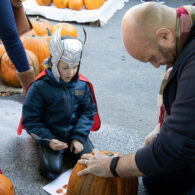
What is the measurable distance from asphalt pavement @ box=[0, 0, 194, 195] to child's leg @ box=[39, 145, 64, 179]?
0.06 meters

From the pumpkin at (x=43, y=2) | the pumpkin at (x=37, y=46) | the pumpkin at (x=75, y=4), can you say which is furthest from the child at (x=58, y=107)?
the pumpkin at (x=43, y=2)

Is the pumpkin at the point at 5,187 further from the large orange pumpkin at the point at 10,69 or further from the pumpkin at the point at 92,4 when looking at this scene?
the pumpkin at the point at 92,4

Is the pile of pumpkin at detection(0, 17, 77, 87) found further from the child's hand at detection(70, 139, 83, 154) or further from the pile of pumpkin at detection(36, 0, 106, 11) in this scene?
the pile of pumpkin at detection(36, 0, 106, 11)

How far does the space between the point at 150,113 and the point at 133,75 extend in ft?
2.80

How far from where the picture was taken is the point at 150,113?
255 centimetres

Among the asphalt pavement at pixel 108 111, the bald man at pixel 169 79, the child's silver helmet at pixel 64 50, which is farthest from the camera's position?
the asphalt pavement at pixel 108 111

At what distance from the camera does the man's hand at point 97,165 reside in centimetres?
120

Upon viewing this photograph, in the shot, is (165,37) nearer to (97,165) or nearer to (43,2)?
(97,165)

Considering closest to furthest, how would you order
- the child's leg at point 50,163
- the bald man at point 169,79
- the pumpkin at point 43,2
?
the bald man at point 169,79
the child's leg at point 50,163
the pumpkin at point 43,2

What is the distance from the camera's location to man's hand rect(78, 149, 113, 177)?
47.1 inches

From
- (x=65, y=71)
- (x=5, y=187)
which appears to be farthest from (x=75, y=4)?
(x=5, y=187)

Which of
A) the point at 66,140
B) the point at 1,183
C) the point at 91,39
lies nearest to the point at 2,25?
the point at 66,140

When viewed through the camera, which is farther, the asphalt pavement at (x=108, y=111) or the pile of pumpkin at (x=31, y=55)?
the pile of pumpkin at (x=31, y=55)

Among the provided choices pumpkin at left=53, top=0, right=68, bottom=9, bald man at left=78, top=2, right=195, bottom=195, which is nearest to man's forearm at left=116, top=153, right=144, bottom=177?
bald man at left=78, top=2, right=195, bottom=195
